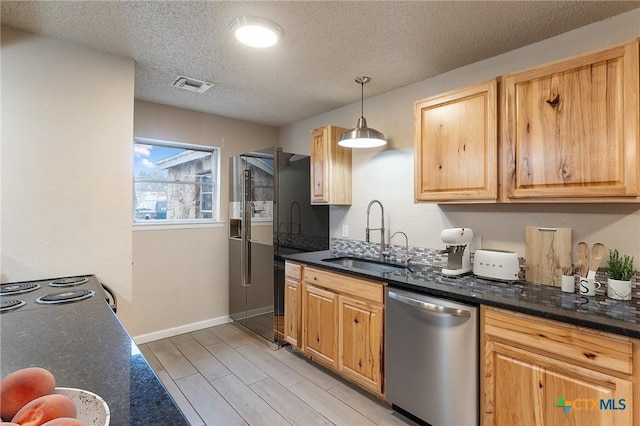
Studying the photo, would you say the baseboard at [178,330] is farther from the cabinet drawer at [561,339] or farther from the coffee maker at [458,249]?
the cabinet drawer at [561,339]

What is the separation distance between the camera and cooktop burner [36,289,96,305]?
1594mm

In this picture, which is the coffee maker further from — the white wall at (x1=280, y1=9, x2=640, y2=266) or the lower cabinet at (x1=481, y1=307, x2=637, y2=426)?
the lower cabinet at (x1=481, y1=307, x2=637, y2=426)

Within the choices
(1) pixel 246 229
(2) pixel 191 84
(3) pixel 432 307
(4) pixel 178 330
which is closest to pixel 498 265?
(3) pixel 432 307

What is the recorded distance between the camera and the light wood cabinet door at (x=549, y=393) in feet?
4.34

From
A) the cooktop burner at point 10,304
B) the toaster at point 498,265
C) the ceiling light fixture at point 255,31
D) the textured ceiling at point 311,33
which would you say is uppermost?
the textured ceiling at point 311,33

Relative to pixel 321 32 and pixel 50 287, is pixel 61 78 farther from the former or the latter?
pixel 321 32

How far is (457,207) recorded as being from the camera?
99.7 inches

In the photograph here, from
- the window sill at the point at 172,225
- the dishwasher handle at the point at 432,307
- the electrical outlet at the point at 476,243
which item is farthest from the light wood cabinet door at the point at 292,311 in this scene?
the electrical outlet at the point at 476,243

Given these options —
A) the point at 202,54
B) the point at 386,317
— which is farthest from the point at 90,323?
the point at 202,54

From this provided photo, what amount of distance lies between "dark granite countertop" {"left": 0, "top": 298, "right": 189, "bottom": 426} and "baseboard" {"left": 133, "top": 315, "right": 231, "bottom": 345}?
83.0 inches

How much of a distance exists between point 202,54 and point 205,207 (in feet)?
6.77

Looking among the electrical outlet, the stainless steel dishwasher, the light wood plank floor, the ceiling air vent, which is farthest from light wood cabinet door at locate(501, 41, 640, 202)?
the ceiling air vent

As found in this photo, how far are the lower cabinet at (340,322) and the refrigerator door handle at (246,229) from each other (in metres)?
0.71

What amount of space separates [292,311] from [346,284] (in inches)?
33.1
